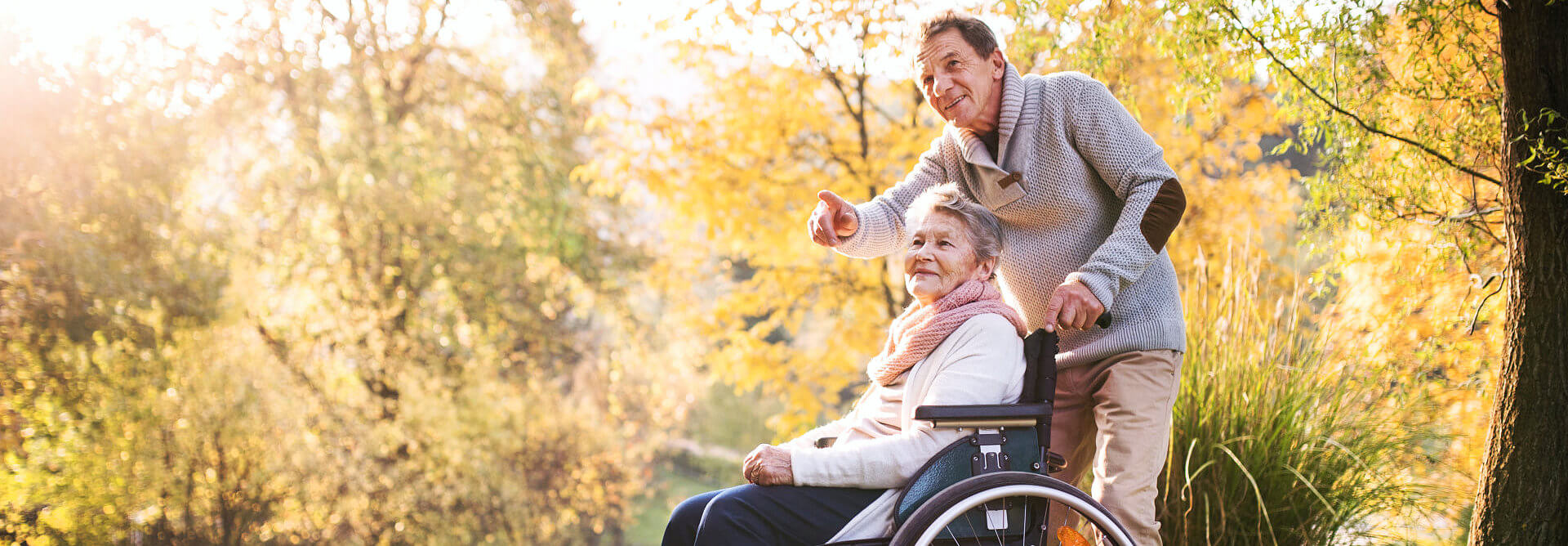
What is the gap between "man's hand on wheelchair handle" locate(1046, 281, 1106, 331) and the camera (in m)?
1.52

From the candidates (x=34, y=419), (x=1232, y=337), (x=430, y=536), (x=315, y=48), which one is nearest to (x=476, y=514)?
(x=430, y=536)

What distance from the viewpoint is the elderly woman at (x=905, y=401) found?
1522 millimetres

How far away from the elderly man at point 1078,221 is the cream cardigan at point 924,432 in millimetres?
178

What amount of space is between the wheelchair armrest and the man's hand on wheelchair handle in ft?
0.44

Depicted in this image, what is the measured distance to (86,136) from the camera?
6430 mm

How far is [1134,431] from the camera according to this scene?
67.1 inches

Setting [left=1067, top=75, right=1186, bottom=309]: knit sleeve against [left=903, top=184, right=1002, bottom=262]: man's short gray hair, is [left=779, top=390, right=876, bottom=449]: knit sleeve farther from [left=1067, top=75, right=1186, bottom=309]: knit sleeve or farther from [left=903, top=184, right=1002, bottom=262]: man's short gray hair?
[left=1067, top=75, right=1186, bottom=309]: knit sleeve

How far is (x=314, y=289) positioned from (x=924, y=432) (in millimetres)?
8331

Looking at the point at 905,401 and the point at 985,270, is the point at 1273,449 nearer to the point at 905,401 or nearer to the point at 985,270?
the point at 985,270

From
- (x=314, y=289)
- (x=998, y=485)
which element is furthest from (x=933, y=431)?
(x=314, y=289)

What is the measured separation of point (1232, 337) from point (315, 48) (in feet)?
28.4

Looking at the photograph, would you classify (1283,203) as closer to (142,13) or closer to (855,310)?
(855,310)

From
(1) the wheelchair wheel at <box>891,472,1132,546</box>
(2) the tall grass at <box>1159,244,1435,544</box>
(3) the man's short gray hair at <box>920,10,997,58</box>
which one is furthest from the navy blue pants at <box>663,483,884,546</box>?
(2) the tall grass at <box>1159,244,1435,544</box>

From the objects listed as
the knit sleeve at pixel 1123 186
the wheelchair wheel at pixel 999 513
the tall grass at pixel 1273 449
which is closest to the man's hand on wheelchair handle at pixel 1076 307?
the knit sleeve at pixel 1123 186
